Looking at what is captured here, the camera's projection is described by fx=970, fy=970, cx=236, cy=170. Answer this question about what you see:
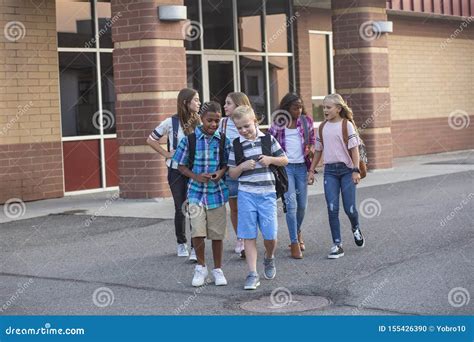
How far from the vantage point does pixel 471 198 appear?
1463 centimetres

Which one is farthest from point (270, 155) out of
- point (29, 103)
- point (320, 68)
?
point (320, 68)

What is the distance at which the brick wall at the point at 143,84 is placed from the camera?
15.8 meters

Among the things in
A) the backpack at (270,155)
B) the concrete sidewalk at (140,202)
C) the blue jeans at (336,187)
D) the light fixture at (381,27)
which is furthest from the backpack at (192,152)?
the light fixture at (381,27)

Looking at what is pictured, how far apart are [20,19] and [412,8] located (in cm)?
1166

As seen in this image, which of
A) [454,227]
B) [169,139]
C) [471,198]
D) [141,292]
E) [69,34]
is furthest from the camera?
[69,34]

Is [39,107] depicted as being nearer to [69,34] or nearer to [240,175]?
[69,34]

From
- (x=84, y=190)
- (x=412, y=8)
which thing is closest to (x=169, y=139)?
(x=84, y=190)

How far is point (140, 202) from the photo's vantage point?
51.6 ft

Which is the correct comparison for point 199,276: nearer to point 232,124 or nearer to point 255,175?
point 255,175

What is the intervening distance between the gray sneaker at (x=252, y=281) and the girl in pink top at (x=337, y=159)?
1616mm

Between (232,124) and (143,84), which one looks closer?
(232,124)

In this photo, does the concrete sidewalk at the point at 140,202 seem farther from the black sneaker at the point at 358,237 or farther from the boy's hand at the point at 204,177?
the boy's hand at the point at 204,177

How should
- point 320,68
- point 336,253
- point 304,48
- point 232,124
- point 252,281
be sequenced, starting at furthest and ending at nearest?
point 320,68 → point 304,48 → point 336,253 → point 232,124 → point 252,281

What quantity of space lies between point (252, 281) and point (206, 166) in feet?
3.76
